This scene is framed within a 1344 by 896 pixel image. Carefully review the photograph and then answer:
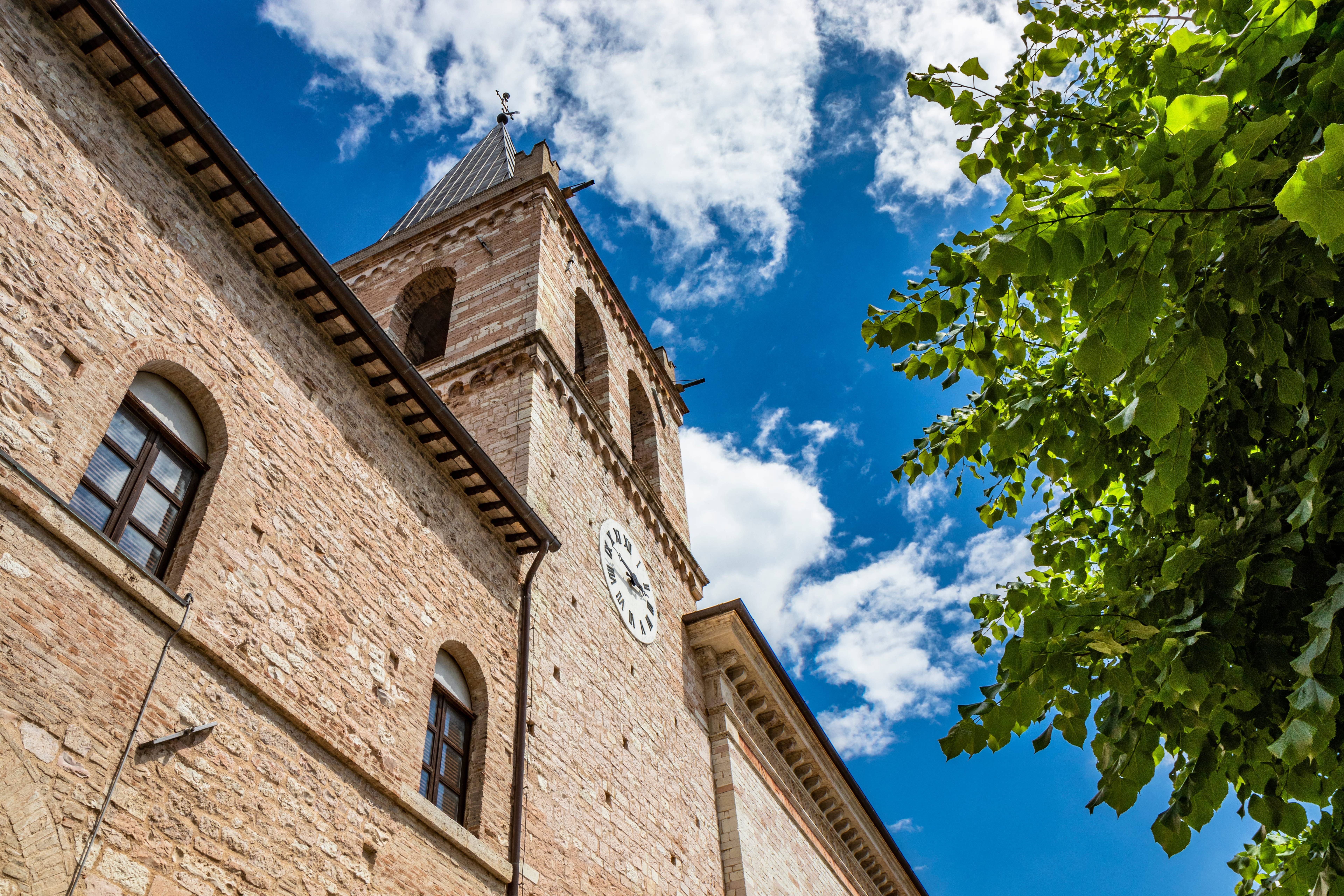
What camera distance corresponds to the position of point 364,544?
7500mm

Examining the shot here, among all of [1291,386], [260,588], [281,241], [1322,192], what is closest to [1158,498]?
[1291,386]

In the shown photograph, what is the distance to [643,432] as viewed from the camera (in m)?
17.5

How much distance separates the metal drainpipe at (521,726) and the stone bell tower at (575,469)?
0.61 feet

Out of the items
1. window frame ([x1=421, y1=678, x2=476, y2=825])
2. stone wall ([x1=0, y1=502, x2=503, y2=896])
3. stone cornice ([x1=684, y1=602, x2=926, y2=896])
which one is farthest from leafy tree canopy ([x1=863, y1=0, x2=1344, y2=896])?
stone cornice ([x1=684, y1=602, x2=926, y2=896])

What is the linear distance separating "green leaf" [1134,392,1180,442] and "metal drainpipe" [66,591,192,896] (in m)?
4.79

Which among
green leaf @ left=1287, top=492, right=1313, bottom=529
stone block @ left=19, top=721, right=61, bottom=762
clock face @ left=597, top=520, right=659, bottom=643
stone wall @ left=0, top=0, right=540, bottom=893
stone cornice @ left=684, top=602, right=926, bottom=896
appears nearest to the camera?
green leaf @ left=1287, top=492, right=1313, bottom=529

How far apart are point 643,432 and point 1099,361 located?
1466 centimetres

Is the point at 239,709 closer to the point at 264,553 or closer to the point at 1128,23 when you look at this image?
the point at 264,553

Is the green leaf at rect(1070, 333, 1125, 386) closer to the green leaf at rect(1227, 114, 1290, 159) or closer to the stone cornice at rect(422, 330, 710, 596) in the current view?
the green leaf at rect(1227, 114, 1290, 159)

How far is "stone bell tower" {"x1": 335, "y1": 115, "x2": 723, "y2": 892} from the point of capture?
9602mm

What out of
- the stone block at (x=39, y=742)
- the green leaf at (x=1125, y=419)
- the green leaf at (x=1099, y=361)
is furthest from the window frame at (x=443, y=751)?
the green leaf at (x=1099, y=361)

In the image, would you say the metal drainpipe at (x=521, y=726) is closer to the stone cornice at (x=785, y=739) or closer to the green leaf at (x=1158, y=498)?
the stone cornice at (x=785, y=739)

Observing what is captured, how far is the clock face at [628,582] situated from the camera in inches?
480

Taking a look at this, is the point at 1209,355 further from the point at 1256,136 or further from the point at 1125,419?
the point at 1256,136
